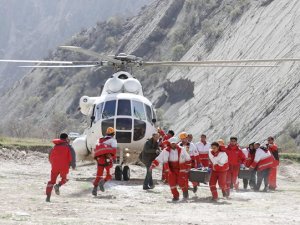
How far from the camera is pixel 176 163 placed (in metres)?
15.0

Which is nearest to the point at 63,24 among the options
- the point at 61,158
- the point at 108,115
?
the point at 108,115

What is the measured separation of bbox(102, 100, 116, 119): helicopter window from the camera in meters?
19.0

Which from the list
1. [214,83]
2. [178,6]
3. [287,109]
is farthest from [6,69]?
[287,109]

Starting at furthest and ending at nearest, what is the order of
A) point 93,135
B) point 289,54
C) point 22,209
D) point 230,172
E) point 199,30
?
point 199,30
point 289,54
point 93,135
point 230,172
point 22,209

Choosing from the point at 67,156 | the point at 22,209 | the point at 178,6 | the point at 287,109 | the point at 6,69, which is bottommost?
the point at 22,209

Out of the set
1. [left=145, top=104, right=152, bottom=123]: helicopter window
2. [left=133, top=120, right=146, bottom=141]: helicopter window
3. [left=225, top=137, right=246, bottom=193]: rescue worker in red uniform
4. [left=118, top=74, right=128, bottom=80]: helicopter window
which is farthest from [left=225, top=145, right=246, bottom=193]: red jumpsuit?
[left=118, top=74, right=128, bottom=80]: helicopter window

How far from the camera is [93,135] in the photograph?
19.5 metres

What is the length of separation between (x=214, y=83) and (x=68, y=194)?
42.8 meters

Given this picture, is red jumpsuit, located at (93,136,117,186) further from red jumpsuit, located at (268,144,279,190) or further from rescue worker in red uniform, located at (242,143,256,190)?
red jumpsuit, located at (268,144,279,190)

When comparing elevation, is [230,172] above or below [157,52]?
below

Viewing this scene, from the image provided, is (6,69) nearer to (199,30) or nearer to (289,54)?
(199,30)

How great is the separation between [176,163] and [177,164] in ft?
0.10

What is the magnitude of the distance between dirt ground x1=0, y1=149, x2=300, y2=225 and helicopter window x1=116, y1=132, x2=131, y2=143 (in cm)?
116

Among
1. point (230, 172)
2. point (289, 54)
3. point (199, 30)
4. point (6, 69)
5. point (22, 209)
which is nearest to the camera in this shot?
point (22, 209)
